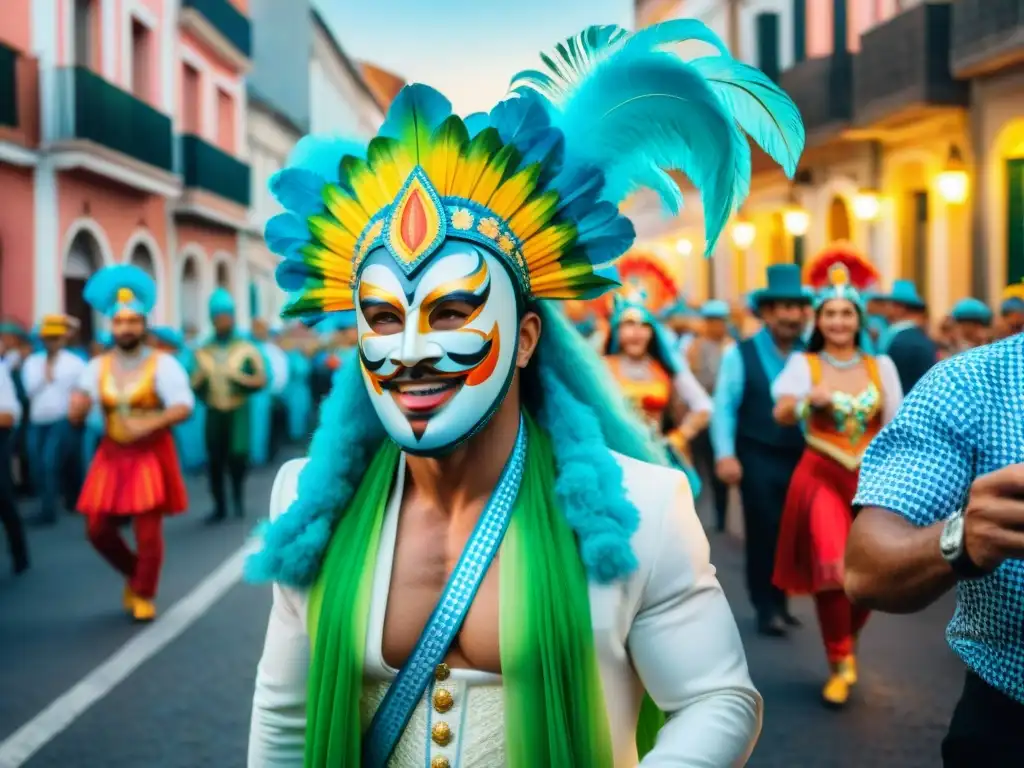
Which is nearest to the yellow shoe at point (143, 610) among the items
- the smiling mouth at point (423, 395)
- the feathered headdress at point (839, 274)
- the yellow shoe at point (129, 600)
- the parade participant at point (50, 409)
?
Result: the yellow shoe at point (129, 600)

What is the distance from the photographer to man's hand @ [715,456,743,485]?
7438 mm

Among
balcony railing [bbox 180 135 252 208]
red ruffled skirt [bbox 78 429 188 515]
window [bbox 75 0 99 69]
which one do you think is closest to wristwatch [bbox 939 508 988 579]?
red ruffled skirt [bbox 78 429 188 515]

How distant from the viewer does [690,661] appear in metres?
2.44

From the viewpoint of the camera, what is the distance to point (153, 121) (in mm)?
24453

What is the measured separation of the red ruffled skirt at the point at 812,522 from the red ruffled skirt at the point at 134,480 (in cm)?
345

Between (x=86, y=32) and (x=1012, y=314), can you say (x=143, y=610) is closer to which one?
(x=1012, y=314)

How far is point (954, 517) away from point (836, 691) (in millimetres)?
4157

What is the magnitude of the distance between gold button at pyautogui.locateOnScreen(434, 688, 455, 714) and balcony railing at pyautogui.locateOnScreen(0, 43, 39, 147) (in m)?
18.0

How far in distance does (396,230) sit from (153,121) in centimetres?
2299

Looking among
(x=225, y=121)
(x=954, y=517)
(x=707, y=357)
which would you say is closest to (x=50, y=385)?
(x=707, y=357)

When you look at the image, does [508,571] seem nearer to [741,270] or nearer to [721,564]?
[721,564]

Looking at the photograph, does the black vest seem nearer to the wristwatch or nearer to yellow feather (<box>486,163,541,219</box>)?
yellow feather (<box>486,163,541,219</box>)

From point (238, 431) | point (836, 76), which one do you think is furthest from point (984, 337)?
point (836, 76)

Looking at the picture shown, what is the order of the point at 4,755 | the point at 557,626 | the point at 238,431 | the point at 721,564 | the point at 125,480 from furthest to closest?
the point at 238,431, the point at 721,564, the point at 125,480, the point at 4,755, the point at 557,626
